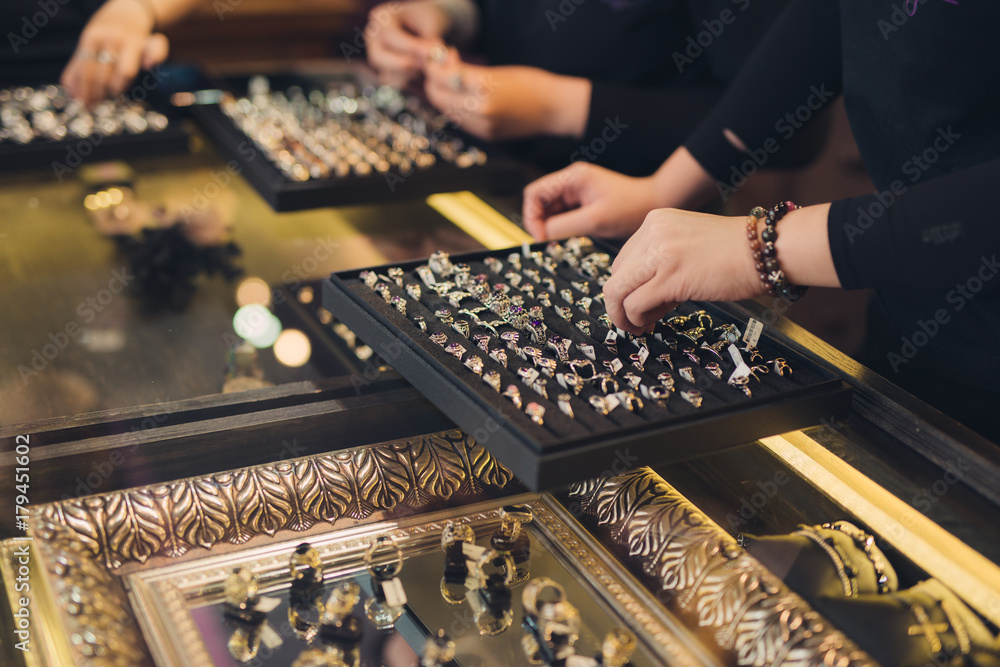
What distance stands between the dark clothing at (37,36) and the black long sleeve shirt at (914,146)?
133cm

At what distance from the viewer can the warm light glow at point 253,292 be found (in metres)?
0.97

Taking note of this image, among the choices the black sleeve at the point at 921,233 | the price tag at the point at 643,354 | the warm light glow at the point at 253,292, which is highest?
the black sleeve at the point at 921,233

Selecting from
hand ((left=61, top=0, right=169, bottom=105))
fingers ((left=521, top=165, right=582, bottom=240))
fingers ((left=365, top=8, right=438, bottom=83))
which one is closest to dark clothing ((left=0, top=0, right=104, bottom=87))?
hand ((left=61, top=0, right=169, bottom=105))

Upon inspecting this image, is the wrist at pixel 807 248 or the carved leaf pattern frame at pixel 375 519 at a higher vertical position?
the wrist at pixel 807 248

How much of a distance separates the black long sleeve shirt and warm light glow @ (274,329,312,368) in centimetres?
52

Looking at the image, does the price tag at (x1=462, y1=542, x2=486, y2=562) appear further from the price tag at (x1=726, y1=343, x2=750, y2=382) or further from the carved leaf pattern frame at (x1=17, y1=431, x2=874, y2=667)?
the price tag at (x1=726, y1=343, x2=750, y2=382)

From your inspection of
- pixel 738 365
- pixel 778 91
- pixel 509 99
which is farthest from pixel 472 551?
pixel 509 99

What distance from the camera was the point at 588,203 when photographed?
1.10 metres

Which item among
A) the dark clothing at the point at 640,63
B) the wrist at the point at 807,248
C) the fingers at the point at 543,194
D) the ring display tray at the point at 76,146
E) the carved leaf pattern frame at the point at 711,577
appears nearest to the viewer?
the carved leaf pattern frame at the point at 711,577

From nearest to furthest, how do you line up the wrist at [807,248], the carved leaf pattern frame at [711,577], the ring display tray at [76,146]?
the carved leaf pattern frame at [711,577] < the wrist at [807,248] < the ring display tray at [76,146]

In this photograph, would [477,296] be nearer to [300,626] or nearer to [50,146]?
[300,626]

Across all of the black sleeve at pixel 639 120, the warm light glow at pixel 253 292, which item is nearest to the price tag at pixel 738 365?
the warm light glow at pixel 253 292

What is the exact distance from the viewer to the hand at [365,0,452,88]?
1.50 metres

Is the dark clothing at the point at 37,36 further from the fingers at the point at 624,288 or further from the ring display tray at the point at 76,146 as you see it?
the fingers at the point at 624,288
